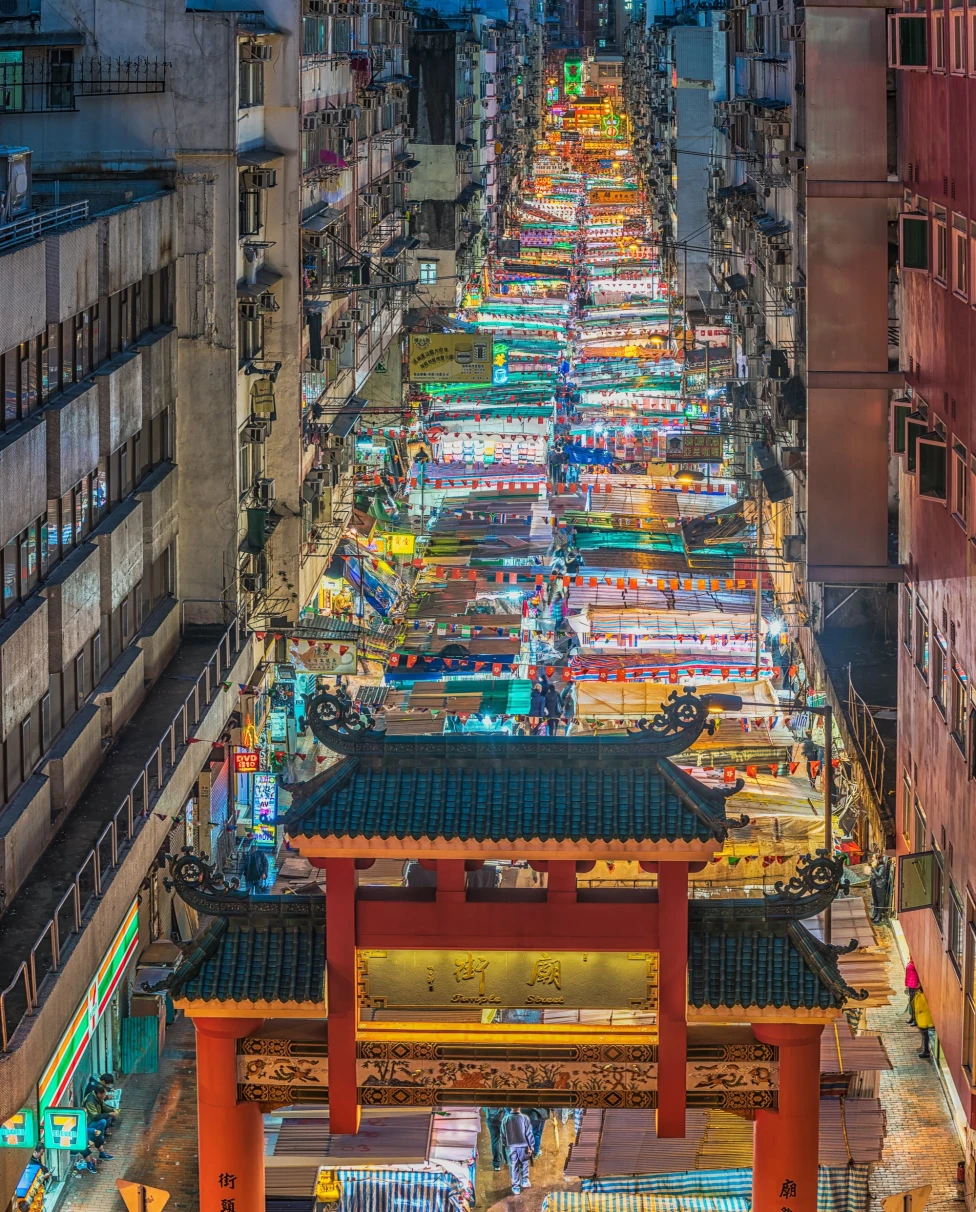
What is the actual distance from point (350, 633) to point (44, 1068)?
2095 centimetres

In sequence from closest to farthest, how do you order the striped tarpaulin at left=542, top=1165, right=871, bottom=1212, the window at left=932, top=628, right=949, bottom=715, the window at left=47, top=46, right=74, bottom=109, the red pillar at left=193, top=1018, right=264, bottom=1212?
1. the red pillar at left=193, top=1018, right=264, bottom=1212
2. the striped tarpaulin at left=542, top=1165, right=871, bottom=1212
3. the window at left=932, top=628, right=949, bottom=715
4. the window at left=47, top=46, right=74, bottom=109

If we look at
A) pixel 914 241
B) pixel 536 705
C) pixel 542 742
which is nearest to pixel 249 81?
pixel 536 705

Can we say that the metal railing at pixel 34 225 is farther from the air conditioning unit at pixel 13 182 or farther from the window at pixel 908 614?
the window at pixel 908 614

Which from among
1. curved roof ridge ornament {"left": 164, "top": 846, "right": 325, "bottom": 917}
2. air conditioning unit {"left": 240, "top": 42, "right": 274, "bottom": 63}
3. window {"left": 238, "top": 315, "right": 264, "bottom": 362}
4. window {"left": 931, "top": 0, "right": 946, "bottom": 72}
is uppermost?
air conditioning unit {"left": 240, "top": 42, "right": 274, "bottom": 63}

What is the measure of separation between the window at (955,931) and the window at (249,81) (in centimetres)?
2239

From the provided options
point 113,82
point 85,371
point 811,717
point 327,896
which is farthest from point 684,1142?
point 113,82

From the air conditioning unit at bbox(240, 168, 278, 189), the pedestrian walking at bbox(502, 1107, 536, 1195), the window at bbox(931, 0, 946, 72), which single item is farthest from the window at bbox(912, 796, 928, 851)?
the air conditioning unit at bbox(240, 168, 278, 189)

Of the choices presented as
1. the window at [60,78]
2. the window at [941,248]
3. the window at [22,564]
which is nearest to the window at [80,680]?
the window at [22,564]

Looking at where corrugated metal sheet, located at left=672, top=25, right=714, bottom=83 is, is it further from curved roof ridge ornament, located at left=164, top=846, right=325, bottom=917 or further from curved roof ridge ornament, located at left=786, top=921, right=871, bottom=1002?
curved roof ridge ornament, located at left=164, top=846, right=325, bottom=917

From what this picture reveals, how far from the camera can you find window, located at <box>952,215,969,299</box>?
23.5 metres

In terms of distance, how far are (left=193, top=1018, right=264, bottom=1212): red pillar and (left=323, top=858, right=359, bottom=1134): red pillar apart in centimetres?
97

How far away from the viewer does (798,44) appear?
42250 millimetres

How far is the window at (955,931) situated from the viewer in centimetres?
2412

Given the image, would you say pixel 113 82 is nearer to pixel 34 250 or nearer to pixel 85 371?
pixel 85 371
